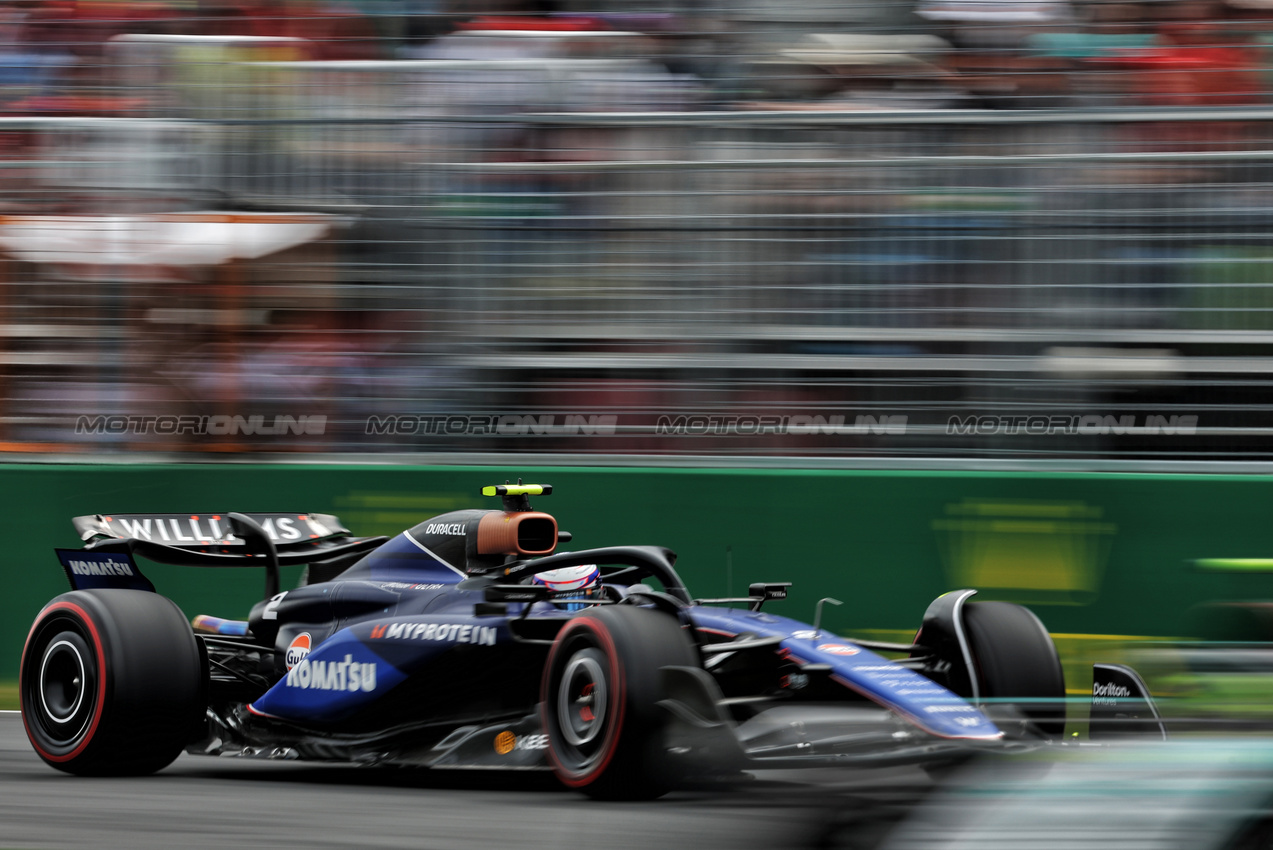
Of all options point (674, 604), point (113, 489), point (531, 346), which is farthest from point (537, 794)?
point (113, 489)

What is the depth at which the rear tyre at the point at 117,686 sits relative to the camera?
5.78 meters

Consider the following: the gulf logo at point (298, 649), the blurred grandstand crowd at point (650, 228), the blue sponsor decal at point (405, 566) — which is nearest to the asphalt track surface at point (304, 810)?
the gulf logo at point (298, 649)

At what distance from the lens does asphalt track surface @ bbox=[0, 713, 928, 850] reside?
450 centimetres

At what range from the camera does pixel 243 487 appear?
792 cm

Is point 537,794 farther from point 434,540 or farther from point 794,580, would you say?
point 794,580

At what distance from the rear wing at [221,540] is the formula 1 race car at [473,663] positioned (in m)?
0.01

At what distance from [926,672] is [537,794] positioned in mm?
1301

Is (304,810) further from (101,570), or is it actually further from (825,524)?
(825,524)

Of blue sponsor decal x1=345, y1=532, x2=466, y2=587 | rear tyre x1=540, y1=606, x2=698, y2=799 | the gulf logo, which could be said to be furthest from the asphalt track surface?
blue sponsor decal x1=345, y1=532, x2=466, y2=587

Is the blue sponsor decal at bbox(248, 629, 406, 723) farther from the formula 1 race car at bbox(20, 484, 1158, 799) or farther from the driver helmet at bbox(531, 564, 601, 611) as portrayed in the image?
the driver helmet at bbox(531, 564, 601, 611)

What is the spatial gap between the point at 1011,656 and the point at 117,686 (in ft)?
9.54

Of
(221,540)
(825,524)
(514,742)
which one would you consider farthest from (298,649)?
(825,524)

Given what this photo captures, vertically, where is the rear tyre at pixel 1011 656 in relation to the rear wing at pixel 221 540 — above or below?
below

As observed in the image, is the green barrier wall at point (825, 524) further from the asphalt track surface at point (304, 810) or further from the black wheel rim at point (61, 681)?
the black wheel rim at point (61, 681)
